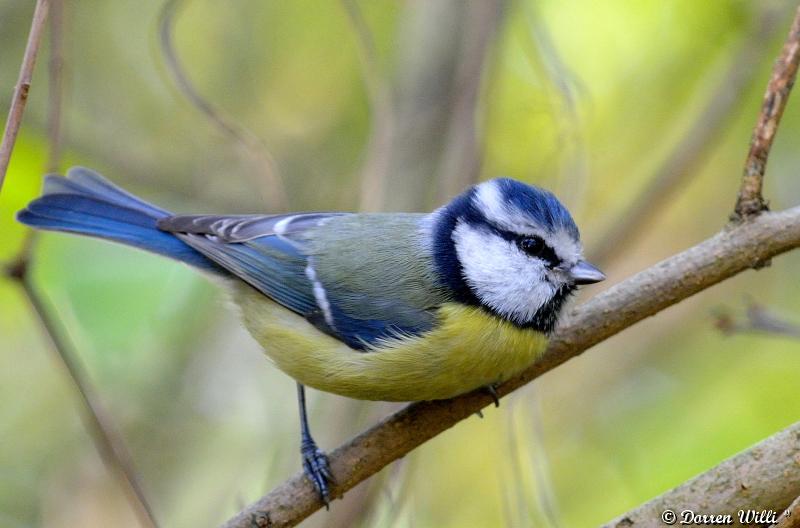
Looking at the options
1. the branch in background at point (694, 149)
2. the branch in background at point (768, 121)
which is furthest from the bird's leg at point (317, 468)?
the branch in background at point (694, 149)

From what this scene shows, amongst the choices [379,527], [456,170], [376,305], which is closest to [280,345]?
[376,305]

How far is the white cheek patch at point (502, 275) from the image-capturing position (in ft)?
6.21

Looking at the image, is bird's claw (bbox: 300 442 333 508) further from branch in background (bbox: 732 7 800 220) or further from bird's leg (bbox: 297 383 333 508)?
branch in background (bbox: 732 7 800 220)

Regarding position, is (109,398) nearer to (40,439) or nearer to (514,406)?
(40,439)

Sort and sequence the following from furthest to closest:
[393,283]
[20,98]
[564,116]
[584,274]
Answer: [564,116] < [393,283] < [584,274] < [20,98]

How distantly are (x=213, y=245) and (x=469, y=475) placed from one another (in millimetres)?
1179

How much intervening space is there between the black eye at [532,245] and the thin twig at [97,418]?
90cm

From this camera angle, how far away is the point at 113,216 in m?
2.31

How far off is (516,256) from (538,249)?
0.05 m

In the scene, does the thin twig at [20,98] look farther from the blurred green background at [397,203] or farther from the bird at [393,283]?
the blurred green background at [397,203]

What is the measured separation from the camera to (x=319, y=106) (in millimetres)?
3434

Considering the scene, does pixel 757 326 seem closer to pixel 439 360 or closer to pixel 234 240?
pixel 439 360

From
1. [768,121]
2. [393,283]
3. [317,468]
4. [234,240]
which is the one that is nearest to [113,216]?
[234,240]

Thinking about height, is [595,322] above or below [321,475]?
above
